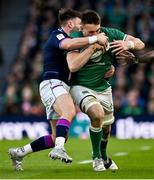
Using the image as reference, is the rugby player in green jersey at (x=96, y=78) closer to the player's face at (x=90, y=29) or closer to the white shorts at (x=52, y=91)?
the player's face at (x=90, y=29)

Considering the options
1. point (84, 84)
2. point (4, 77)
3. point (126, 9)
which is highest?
point (84, 84)

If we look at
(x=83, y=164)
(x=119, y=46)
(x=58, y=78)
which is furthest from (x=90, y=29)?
(x=83, y=164)

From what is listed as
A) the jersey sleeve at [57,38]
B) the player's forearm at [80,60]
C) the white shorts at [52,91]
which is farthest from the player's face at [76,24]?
the white shorts at [52,91]

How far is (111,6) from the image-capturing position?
27.0m

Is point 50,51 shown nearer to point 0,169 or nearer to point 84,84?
point 84,84

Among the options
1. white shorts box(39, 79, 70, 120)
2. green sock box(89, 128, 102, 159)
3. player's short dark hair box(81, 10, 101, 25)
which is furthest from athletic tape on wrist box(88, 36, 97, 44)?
green sock box(89, 128, 102, 159)

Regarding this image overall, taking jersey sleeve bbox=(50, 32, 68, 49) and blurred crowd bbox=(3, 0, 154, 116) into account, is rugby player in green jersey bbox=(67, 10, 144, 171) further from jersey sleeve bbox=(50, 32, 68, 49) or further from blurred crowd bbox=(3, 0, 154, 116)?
blurred crowd bbox=(3, 0, 154, 116)

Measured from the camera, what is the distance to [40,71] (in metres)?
25.4

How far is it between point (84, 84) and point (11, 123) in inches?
397

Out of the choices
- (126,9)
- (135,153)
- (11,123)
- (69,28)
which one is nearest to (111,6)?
(126,9)

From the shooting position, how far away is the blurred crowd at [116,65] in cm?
2333

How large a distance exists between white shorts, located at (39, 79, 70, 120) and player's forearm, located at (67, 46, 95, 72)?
0.40 metres

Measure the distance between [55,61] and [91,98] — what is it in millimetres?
813

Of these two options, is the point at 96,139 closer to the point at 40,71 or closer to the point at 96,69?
the point at 96,69
